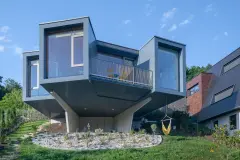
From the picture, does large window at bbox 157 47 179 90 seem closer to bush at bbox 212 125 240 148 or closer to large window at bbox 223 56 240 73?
bush at bbox 212 125 240 148

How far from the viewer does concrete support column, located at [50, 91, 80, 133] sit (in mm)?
20541

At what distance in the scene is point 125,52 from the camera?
77.8ft

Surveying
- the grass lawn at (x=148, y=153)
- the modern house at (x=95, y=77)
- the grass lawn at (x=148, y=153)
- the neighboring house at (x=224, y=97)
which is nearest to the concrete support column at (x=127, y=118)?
the modern house at (x=95, y=77)

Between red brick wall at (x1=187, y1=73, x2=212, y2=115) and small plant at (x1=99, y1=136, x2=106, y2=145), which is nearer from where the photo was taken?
small plant at (x1=99, y1=136, x2=106, y2=145)

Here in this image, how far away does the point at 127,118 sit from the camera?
76.5 feet

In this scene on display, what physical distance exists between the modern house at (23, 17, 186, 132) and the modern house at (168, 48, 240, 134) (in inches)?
197

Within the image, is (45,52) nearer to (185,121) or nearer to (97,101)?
(97,101)

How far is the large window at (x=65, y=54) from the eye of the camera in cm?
1861

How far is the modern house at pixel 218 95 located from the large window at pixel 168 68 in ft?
16.4

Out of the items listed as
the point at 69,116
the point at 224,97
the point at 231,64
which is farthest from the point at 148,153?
the point at 231,64

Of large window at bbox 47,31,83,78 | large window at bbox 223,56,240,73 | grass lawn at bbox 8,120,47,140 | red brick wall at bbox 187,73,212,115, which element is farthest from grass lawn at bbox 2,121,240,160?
red brick wall at bbox 187,73,212,115

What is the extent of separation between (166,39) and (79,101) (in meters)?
5.77

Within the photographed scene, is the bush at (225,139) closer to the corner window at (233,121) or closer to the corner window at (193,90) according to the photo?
the corner window at (233,121)

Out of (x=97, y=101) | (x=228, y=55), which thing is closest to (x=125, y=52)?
(x=97, y=101)
